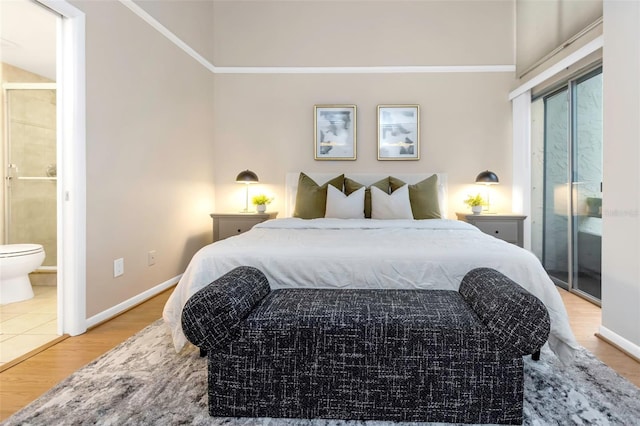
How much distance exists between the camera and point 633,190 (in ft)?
6.74

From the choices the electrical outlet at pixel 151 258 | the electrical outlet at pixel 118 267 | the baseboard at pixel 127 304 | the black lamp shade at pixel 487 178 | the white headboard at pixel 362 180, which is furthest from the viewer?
the white headboard at pixel 362 180

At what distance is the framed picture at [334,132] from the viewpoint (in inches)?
170

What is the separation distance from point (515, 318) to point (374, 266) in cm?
74

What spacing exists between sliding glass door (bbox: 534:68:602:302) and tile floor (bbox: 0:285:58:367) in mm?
4171

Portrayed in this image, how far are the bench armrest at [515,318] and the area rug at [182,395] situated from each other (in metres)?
0.37

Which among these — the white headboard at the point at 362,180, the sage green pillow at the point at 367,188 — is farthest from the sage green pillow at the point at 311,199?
the white headboard at the point at 362,180

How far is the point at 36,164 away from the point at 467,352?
4.58m

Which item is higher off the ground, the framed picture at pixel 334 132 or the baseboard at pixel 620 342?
the framed picture at pixel 334 132

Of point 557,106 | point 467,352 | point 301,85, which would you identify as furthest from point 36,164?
point 557,106

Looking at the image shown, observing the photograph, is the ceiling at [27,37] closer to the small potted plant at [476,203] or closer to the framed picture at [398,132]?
the framed picture at [398,132]

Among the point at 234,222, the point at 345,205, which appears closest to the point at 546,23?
the point at 345,205

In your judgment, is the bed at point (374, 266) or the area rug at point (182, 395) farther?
the bed at point (374, 266)

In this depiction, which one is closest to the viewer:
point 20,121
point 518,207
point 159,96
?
point 159,96

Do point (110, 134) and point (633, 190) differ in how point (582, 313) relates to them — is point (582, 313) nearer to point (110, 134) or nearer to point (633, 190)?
point (633, 190)
